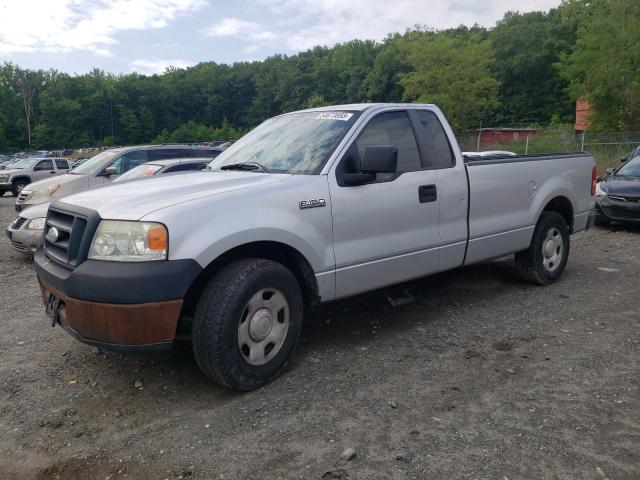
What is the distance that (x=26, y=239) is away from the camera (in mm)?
7629

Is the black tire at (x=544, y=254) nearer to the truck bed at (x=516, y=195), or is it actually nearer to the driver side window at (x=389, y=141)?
the truck bed at (x=516, y=195)

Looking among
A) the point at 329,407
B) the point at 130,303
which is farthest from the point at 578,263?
the point at 130,303

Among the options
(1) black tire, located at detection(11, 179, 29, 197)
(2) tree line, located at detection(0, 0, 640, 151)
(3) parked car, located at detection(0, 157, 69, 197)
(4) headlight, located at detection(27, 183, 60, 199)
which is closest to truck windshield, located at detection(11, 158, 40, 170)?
(3) parked car, located at detection(0, 157, 69, 197)

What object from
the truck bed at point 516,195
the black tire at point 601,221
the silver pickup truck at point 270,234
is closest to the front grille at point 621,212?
the black tire at point 601,221

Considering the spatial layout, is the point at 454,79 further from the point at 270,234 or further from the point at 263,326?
the point at 263,326

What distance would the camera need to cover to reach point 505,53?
79.1 m

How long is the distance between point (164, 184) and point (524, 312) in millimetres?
3485

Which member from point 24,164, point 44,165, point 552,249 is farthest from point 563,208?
point 24,164

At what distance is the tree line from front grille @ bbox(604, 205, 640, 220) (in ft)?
70.0

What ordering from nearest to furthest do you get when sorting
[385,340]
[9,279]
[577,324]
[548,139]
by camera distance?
[385,340], [577,324], [9,279], [548,139]

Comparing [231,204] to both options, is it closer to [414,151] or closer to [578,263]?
[414,151]

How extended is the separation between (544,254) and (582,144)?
17.4m

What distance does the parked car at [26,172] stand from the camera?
21.8 metres

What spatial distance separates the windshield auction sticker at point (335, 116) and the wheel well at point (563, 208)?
2.91 meters
